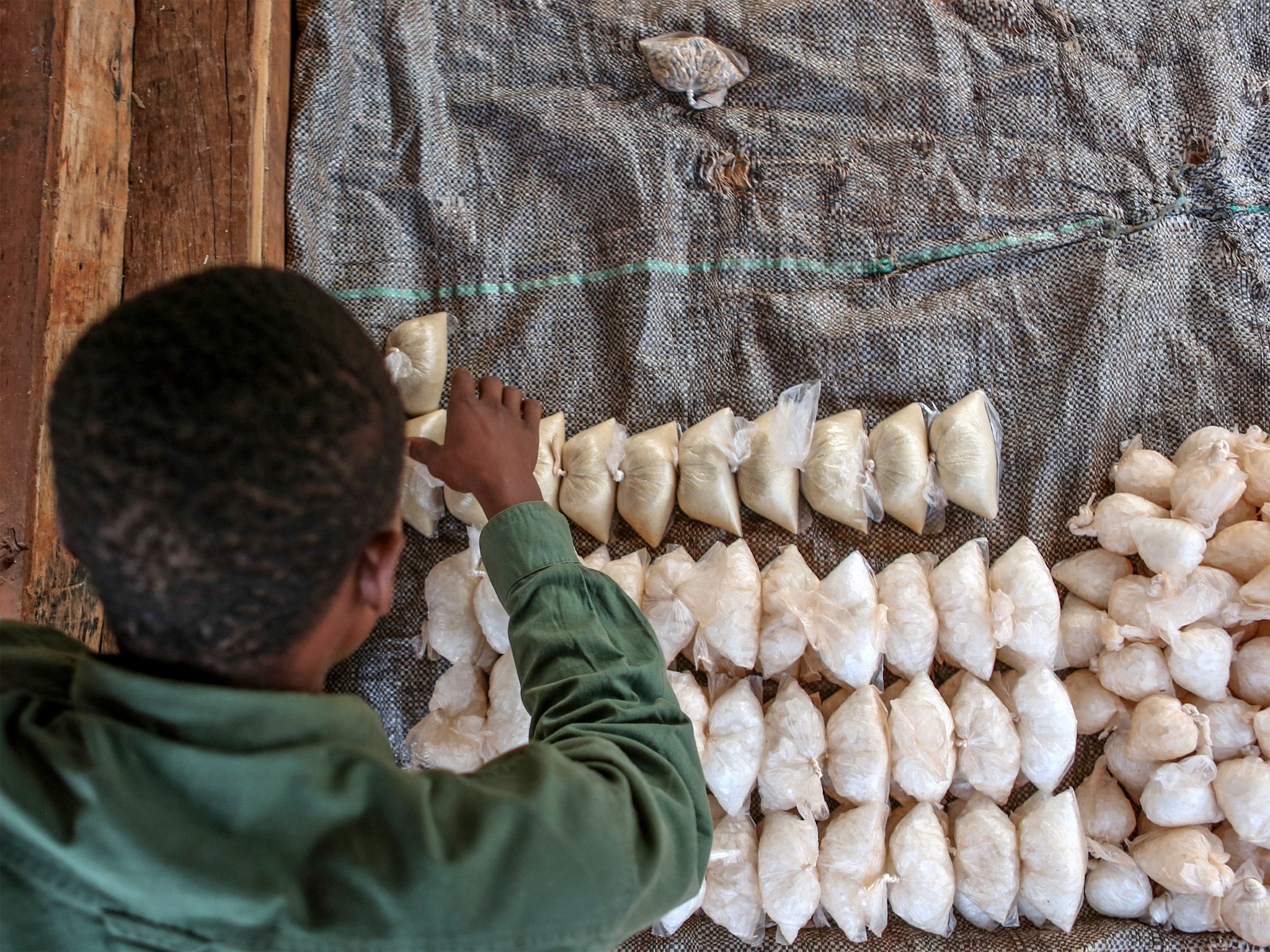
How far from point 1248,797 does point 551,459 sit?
1112 mm

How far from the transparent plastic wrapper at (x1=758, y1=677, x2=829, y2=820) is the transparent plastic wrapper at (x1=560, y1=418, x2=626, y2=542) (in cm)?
40

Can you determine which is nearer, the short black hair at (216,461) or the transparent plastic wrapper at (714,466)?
the short black hair at (216,461)

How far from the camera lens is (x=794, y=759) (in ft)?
4.30

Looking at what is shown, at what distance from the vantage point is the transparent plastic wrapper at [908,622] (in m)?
1.34

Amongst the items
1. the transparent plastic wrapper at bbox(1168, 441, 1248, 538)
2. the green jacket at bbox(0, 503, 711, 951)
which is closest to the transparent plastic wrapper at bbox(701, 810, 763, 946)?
the green jacket at bbox(0, 503, 711, 951)

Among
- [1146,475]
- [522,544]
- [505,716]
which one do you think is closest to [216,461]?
[522,544]

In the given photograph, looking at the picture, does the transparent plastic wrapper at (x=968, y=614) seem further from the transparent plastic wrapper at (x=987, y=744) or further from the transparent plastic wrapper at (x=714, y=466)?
the transparent plastic wrapper at (x=714, y=466)

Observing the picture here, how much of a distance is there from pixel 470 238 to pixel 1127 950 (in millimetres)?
1549

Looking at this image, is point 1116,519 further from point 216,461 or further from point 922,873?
point 216,461

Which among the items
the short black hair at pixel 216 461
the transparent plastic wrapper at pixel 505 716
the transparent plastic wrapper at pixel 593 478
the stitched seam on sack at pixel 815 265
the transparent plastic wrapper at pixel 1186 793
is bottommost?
the transparent plastic wrapper at pixel 1186 793

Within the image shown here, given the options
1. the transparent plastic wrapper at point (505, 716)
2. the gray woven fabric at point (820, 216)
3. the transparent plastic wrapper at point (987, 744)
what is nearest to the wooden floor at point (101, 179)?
the gray woven fabric at point (820, 216)

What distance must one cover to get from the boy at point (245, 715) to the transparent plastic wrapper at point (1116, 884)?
3.11 feet

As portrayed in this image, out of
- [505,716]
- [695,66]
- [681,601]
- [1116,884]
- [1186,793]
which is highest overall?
[695,66]

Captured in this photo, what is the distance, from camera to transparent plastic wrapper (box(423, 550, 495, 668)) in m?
1.38
